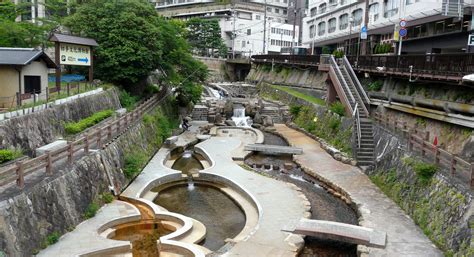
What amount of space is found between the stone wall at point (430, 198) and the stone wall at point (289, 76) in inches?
908

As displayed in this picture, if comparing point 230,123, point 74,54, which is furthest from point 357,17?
point 74,54

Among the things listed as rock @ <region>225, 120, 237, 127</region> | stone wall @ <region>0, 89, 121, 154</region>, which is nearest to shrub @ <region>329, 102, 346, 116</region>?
rock @ <region>225, 120, 237, 127</region>

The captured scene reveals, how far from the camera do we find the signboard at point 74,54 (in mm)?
25594

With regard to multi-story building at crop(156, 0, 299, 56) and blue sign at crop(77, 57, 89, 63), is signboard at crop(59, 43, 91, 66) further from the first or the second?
multi-story building at crop(156, 0, 299, 56)

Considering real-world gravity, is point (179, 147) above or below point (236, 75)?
below

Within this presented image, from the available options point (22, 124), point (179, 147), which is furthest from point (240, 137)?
point (22, 124)

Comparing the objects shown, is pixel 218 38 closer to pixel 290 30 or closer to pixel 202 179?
pixel 290 30

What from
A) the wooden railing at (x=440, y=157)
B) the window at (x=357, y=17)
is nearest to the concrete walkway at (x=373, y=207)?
the wooden railing at (x=440, y=157)

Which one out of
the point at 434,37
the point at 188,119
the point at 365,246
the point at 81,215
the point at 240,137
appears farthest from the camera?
the point at 188,119

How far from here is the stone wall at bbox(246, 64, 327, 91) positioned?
47.8 meters

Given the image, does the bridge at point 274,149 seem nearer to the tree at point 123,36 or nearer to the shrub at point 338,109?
the shrub at point 338,109

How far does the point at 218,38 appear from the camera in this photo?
88438 mm

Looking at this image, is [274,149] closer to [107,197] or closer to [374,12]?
[107,197]

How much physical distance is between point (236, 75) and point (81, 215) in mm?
72189
